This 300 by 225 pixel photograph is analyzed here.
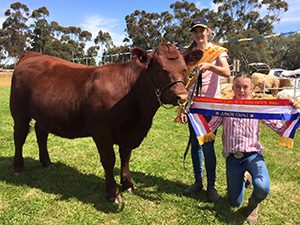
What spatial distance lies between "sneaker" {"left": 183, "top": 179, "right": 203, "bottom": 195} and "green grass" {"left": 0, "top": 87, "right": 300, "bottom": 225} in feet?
0.29

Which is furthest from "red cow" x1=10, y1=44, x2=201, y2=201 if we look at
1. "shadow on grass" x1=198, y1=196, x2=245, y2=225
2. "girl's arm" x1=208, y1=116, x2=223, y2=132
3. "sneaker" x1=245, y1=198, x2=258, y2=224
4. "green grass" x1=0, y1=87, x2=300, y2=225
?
"sneaker" x1=245, y1=198, x2=258, y2=224

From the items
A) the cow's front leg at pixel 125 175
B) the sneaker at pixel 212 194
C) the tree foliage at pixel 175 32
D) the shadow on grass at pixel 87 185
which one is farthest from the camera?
the tree foliage at pixel 175 32

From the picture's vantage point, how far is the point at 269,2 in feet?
171

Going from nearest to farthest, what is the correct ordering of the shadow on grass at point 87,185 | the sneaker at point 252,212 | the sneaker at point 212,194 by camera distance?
1. the sneaker at point 252,212
2. the shadow on grass at point 87,185
3. the sneaker at point 212,194

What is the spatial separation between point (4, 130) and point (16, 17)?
171 ft

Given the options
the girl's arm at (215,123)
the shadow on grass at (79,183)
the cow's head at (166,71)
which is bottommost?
the shadow on grass at (79,183)

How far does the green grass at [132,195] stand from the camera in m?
3.72

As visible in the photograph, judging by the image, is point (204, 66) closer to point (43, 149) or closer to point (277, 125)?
point (277, 125)

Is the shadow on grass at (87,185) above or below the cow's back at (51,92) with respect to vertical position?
below

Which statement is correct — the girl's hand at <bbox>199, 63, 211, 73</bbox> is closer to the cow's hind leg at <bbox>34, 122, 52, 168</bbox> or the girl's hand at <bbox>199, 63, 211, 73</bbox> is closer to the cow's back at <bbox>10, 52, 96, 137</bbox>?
the cow's back at <bbox>10, 52, 96, 137</bbox>

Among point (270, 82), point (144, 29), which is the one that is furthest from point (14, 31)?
point (270, 82)

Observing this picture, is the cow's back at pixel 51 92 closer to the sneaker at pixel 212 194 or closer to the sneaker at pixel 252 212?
the sneaker at pixel 212 194

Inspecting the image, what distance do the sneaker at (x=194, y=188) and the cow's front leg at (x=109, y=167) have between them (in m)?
0.90

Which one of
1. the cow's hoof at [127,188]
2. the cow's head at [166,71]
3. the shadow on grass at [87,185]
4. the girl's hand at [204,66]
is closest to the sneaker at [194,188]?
the shadow on grass at [87,185]
